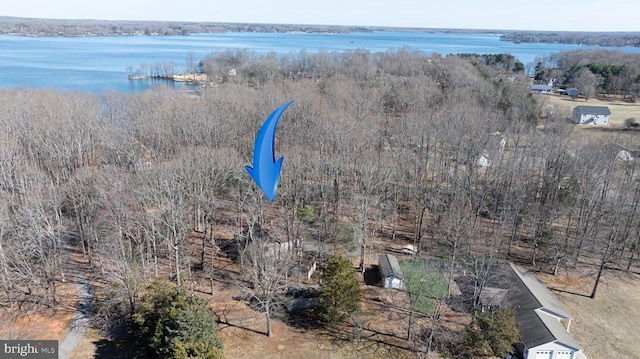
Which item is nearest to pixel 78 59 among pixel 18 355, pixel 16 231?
pixel 16 231

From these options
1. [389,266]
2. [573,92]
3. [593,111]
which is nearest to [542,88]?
[573,92]

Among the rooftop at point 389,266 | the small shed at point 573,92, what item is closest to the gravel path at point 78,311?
the rooftop at point 389,266

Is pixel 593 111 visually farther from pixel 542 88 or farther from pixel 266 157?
pixel 266 157

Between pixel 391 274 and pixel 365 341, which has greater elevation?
pixel 391 274

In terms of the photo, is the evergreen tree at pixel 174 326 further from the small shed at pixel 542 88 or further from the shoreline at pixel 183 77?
the small shed at pixel 542 88

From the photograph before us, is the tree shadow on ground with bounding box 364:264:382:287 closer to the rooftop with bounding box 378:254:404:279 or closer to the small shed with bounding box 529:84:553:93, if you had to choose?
the rooftop with bounding box 378:254:404:279

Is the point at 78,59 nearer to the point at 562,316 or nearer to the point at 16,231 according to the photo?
the point at 16,231
